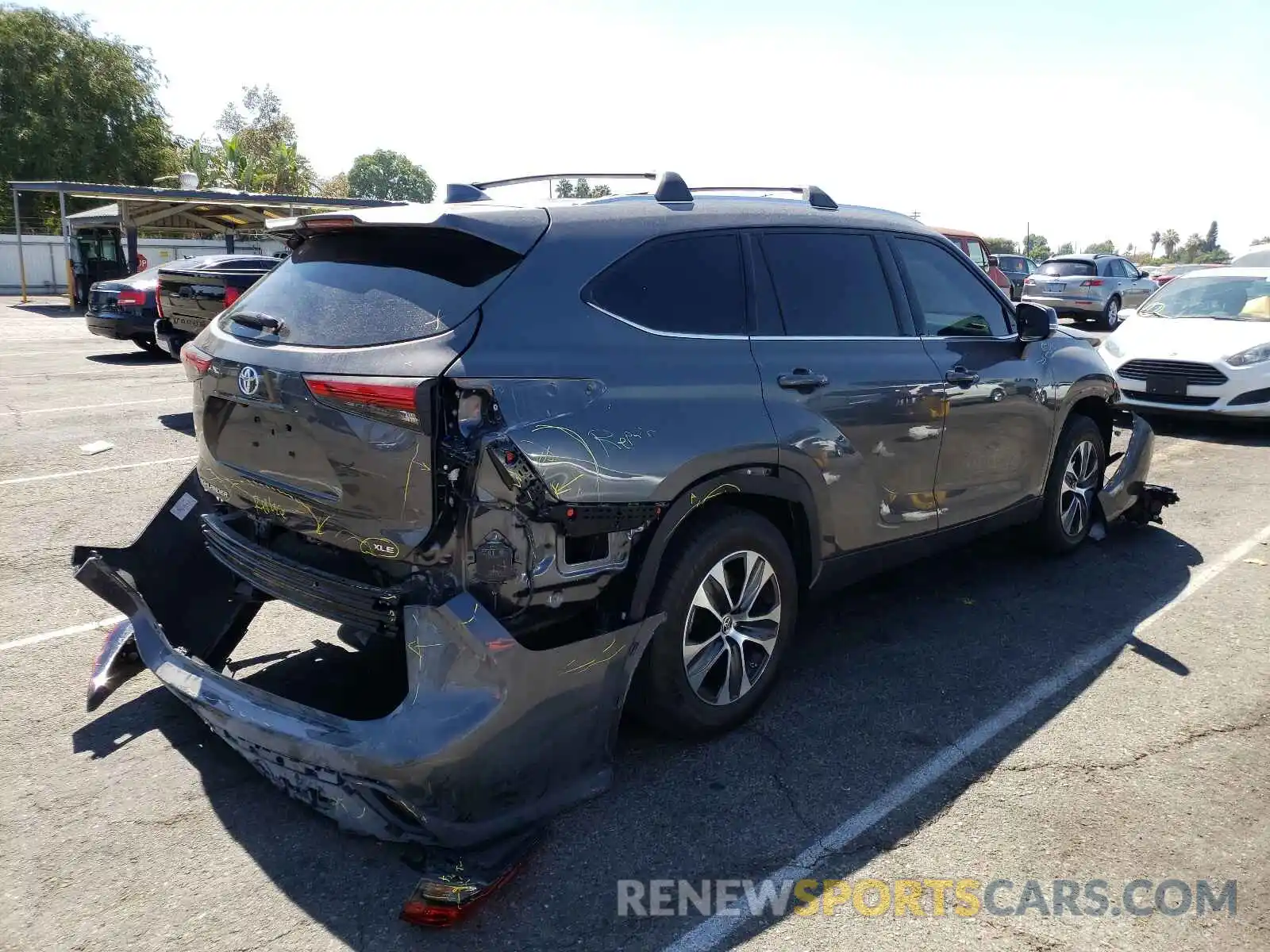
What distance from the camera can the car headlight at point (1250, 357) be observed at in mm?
9461

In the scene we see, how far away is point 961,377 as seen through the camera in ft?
14.8

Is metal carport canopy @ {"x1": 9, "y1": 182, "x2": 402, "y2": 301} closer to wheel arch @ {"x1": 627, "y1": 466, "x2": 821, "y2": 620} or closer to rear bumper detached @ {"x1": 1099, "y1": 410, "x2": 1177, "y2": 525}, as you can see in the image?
rear bumper detached @ {"x1": 1099, "y1": 410, "x2": 1177, "y2": 525}

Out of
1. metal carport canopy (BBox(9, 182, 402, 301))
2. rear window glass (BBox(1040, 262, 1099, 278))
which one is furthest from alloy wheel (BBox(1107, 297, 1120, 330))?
metal carport canopy (BBox(9, 182, 402, 301))

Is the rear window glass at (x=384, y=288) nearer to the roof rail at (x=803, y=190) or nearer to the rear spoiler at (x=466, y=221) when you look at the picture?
the rear spoiler at (x=466, y=221)

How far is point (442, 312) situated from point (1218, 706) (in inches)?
136

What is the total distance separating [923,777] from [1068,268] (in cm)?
2152

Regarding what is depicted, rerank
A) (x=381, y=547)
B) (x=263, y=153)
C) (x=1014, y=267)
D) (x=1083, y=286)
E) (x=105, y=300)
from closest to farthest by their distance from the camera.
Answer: (x=381, y=547) → (x=105, y=300) → (x=1083, y=286) → (x=1014, y=267) → (x=263, y=153)

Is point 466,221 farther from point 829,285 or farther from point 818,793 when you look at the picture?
point 818,793

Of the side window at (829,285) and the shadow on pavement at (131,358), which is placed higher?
the side window at (829,285)

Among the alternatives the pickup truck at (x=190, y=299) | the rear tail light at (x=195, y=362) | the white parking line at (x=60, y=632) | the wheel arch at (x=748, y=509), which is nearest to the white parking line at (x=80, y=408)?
the pickup truck at (x=190, y=299)

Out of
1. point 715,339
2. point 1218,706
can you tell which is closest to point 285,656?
point 715,339

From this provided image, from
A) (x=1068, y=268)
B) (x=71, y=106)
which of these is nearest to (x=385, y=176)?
(x=71, y=106)

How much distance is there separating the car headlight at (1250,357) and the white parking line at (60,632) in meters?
9.70

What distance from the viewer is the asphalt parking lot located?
269 cm
